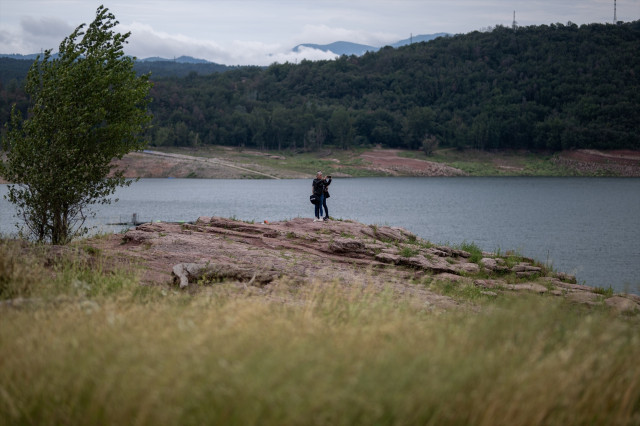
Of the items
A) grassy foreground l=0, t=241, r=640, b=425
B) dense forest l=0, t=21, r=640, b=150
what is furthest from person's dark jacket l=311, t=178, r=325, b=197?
dense forest l=0, t=21, r=640, b=150

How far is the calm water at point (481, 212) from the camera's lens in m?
36.0

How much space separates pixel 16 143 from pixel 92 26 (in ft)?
16.2

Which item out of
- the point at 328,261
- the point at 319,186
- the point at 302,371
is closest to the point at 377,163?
the point at 319,186

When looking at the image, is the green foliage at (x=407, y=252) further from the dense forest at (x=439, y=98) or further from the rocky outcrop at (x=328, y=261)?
the dense forest at (x=439, y=98)

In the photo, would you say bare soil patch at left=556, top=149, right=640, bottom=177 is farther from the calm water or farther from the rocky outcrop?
the rocky outcrop

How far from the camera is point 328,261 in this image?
19938mm

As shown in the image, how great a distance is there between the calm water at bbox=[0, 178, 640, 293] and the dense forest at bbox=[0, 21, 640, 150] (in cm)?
3968

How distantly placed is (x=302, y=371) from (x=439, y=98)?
17104 centimetres

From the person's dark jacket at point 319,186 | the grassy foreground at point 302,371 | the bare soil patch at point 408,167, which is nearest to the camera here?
the grassy foreground at point 302,371

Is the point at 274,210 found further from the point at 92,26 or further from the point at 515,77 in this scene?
the point at 515,77

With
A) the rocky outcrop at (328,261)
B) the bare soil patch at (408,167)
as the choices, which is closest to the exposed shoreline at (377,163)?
the bare soil patch at (408,167)

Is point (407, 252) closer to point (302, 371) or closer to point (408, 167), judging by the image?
point (302, 371)

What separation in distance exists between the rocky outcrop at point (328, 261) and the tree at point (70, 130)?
209 cm

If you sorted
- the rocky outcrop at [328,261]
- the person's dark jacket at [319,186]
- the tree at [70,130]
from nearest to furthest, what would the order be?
the rocky outcrop at [328,261]
the tree at [70,130]
the person's dark jacket at [319,186]
